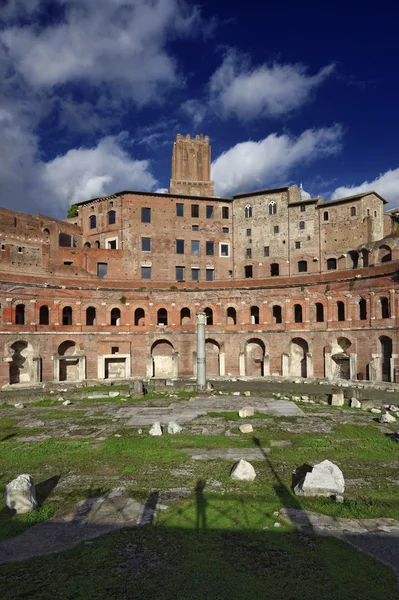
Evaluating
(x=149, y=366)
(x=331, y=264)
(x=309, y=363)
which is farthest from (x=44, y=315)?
(x=331, y=264)

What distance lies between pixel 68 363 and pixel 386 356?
2641 cm

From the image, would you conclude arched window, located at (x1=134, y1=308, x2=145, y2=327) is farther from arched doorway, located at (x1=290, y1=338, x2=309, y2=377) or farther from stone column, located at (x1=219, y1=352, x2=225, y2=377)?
arched doorway, located at (x1=290, y1=338, x2=309, y2=377)

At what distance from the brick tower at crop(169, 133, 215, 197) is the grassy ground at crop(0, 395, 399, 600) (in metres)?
35.4

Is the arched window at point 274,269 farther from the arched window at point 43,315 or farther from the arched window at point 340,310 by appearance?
the arched window at point 43,315

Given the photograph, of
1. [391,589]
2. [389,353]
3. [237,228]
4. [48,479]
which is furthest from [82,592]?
[237,228]

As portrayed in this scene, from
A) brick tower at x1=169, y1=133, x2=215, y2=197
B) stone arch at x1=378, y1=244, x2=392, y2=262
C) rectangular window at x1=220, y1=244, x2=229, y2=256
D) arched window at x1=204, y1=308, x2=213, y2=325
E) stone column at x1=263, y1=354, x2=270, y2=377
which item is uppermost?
brick tower at x1=169, y1=133, x2=215, y2=197

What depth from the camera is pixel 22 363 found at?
32562 mm

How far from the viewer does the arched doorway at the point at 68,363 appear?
34844mm

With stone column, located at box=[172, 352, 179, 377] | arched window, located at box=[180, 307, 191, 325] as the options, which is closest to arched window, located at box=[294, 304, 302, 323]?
arched window, located at box=[180, 307, 191, 325]

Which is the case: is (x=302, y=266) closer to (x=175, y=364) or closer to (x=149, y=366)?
(x=175, y=364)

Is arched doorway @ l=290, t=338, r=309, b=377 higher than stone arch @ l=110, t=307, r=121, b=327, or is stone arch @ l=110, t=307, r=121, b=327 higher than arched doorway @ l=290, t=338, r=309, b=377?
stone arch @ l=110, t=307, r=121, b=327

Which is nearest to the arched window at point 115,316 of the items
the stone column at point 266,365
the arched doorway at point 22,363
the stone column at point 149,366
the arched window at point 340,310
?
the stone column at point 149,366

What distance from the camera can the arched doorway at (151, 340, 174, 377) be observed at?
37.6 metres

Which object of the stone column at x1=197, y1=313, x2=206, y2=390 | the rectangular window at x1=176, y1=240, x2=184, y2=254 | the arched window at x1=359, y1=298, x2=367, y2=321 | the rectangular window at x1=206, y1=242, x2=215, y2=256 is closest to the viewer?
the stone column at x1=197, y1=313, x2=206, y2=390
